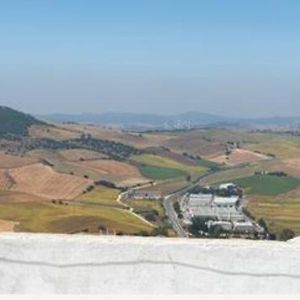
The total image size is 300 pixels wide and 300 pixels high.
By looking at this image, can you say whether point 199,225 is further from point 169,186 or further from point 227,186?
point 169,186

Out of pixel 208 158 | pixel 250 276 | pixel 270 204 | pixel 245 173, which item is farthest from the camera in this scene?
pixel 208 158

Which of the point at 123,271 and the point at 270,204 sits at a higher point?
the point at 123,271

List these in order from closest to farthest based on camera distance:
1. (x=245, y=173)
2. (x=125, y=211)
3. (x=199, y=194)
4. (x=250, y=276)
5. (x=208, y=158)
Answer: (x=250, y=276), (x=125, y=211), (x=199, y=194), (x=245, y=173), (x=208, y=158)

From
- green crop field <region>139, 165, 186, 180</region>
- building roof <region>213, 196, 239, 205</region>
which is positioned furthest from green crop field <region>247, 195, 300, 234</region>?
green crop field <region>139, 165, 186, 180</region>

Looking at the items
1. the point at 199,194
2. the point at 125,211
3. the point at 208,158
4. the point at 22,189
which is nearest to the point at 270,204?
the point at 199,194

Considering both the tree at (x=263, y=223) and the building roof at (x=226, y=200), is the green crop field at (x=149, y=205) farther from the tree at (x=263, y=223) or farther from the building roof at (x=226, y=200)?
the tree at (x=263, y=223)

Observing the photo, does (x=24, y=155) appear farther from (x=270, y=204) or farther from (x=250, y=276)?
(x=250, y=276)
